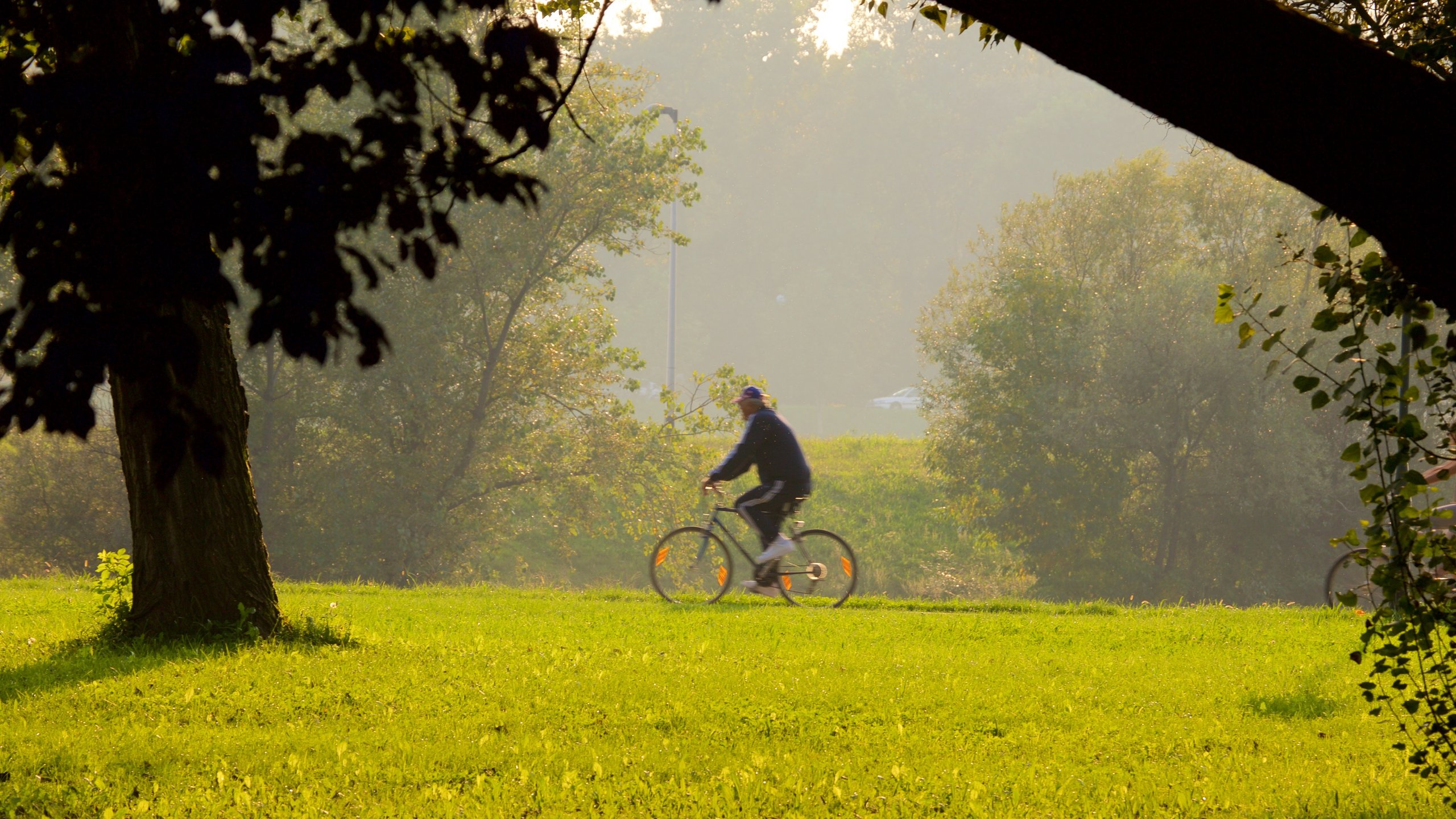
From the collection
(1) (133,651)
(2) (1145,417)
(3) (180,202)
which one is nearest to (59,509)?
(1) (133,651)

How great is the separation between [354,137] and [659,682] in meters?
15.0

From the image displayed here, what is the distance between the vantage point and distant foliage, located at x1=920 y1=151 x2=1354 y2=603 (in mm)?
24719

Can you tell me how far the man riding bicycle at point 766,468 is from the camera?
464 inches

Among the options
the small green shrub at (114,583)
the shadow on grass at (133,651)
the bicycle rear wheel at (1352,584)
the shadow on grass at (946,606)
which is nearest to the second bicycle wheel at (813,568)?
the shadow on grass at (946,606)

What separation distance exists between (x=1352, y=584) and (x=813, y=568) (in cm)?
1118

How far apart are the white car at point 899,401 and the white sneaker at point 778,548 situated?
50.5m

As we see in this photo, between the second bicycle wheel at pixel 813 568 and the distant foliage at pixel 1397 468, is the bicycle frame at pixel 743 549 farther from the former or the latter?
the distant foliage at pixel 1397 468

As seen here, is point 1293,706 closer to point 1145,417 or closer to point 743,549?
point 743,549

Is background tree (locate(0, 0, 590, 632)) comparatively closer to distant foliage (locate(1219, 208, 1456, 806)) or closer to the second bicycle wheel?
distant foliage (locate(1219, 208, 1456, 806))

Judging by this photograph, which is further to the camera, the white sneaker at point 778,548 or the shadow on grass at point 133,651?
the white sneaker at point 778,548

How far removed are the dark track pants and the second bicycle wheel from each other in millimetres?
397

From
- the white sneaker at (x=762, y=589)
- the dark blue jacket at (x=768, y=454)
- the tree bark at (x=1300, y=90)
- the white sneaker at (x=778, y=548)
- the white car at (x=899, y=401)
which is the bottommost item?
the white sneaker at (x=762, y=589)

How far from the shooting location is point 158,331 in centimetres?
259

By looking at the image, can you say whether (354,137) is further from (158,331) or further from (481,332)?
(158,331)
